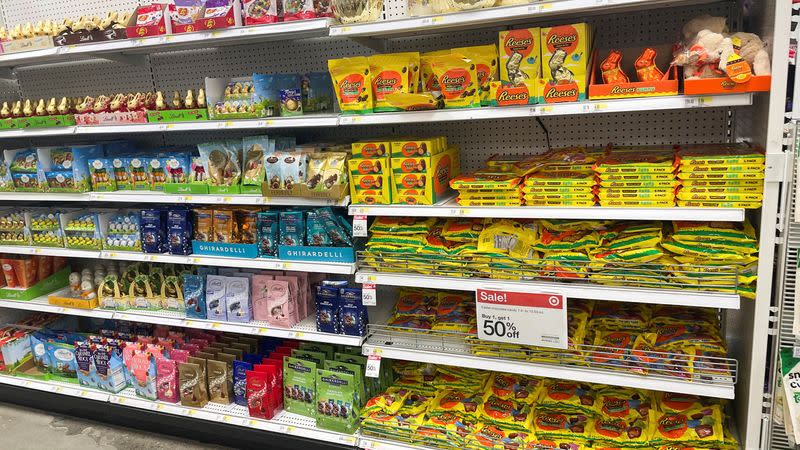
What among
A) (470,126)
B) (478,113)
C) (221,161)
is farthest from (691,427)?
(221,161)

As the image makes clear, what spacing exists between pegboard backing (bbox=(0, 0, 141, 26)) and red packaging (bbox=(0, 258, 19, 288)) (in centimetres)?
155

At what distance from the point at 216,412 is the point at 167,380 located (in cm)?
35

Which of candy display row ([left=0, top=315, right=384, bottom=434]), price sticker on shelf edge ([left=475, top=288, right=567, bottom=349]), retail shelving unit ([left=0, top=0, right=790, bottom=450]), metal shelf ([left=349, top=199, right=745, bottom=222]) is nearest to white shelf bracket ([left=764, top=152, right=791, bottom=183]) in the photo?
retail shelving unit ([left=0, top=0, right=790, bottom=450])

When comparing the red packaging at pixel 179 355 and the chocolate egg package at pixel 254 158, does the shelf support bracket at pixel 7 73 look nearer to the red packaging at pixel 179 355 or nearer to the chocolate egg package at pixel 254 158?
the chocolate egg package at pixel 254 158

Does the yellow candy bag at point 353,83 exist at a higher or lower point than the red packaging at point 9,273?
higher

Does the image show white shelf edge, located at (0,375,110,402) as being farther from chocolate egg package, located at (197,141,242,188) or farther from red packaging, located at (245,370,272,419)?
chocolate egg package, located at (197,141,242,188)

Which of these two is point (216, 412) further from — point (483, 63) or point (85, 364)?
point (483, 63)

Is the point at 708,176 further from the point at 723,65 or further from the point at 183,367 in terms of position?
the point at 183,367

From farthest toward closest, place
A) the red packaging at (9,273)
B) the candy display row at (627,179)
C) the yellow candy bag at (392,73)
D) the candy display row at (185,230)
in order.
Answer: the red packaging at (9,273)
the candy display row at (185,230)
the yellow candy bag at (392,73)
the candy display row at (627,179)

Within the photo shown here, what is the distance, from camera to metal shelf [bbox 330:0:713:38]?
1.92m

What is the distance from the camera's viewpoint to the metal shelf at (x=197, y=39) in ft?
7.83

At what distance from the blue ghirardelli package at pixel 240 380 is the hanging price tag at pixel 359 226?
972 mm

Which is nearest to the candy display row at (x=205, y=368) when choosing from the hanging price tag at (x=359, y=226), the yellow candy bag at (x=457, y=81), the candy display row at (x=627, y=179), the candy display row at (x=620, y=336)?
the candy display row at (x=620, y=336)

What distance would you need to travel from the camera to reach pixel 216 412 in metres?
2.89
